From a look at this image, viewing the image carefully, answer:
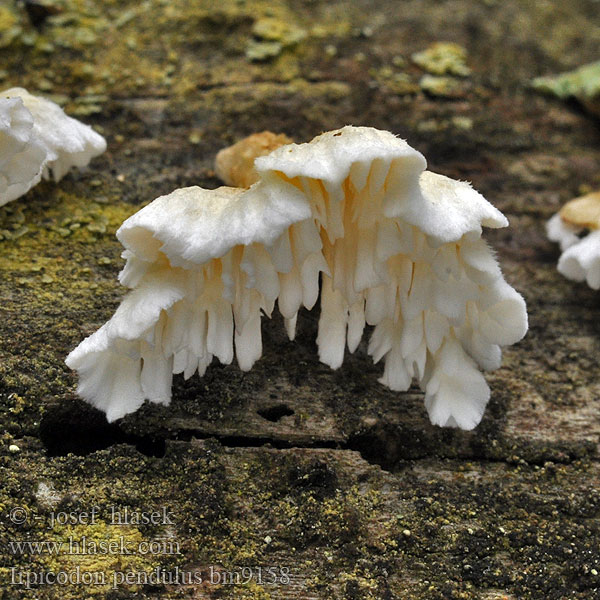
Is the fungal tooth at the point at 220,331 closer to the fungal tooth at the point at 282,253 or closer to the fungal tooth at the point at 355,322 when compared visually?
the fungal tooth at the point at 282,253

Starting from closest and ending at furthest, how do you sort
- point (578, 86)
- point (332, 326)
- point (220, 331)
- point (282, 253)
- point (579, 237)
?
point (282, 253) → point (220, 331) → point (332, 326) → point (579, 237) → point (578, 86)

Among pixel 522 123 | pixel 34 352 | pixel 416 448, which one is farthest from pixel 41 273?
pixel 522 123

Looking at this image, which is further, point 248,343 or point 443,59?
point 443,59

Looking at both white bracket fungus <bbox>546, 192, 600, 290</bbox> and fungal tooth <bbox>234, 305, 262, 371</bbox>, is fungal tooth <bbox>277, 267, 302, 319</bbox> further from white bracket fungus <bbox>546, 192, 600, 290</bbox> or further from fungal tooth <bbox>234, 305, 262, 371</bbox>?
white bracket fungus <bbox>546, 192, 600, 290</bbox>

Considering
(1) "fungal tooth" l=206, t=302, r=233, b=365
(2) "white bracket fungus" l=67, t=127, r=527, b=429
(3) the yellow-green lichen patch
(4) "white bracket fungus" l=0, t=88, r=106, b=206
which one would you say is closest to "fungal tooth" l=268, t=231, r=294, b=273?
(2) "white bracket fungus" l=67, t=127, r=527, b=429

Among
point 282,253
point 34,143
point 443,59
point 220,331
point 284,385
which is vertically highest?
point 34,143

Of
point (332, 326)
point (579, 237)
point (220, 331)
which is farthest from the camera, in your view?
point (579, 237)

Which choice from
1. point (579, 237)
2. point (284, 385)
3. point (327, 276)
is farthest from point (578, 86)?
point (284, 385)

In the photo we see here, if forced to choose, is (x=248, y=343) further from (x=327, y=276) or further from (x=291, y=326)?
(x=327, y=276)
